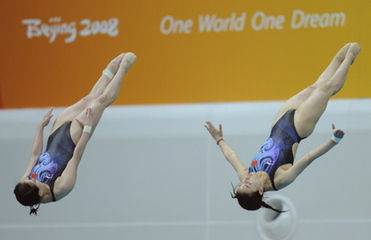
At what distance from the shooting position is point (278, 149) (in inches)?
178

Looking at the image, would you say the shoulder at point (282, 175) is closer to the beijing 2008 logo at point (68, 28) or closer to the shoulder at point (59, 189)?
the shoulder at point (59, 189)

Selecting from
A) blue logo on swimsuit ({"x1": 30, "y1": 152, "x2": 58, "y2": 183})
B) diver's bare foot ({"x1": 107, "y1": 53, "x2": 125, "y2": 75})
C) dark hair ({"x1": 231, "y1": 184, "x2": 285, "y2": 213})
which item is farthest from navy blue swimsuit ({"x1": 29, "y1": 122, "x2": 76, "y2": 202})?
dark hair ({"x1": 231, "y1": 184, "x2": 285, "y2": 213})

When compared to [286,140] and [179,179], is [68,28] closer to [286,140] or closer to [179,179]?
[179,179]

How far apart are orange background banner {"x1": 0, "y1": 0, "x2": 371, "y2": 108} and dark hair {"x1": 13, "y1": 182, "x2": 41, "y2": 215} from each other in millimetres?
674

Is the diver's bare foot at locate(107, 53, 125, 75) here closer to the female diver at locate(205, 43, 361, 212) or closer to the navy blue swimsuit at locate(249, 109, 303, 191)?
the female diver at locate(205, 43, 361, 212)

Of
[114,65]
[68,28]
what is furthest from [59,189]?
[68,28]

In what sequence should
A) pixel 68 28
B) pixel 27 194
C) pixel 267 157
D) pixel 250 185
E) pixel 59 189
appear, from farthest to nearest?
pixel 68 28 → pixel 59 189 → pixel 27 194 → pixel 267 157 → pixel 250 185

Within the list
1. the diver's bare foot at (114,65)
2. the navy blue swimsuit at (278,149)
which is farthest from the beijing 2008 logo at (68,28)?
the navy blue swimsuit at (278,149)

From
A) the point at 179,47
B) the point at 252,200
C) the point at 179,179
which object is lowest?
the point at 252,200

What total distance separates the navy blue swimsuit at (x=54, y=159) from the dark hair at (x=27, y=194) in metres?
0.09

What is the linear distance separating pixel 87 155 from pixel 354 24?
186cm

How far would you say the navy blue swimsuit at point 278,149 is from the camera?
14.7 feet

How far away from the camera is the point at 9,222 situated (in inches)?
203

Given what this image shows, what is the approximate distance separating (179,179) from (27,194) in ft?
3.09
